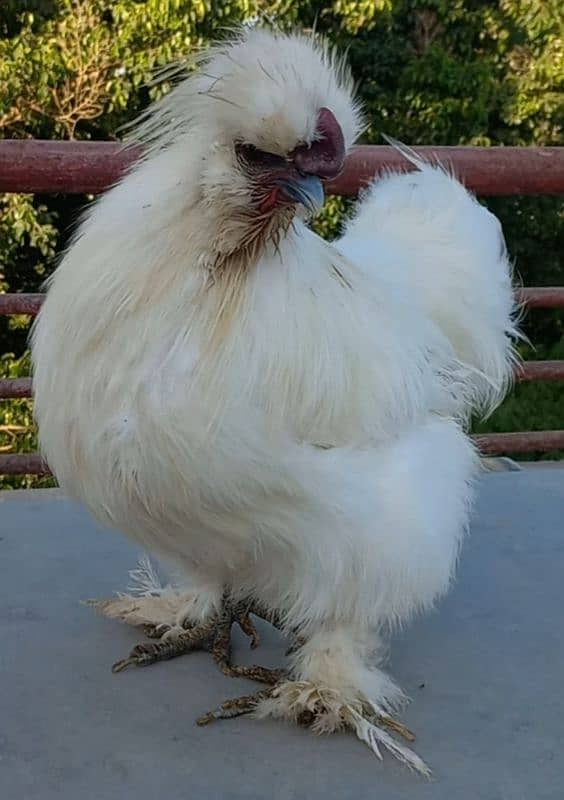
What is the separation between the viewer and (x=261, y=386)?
1.87 m

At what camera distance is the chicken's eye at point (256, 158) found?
184 centimetres

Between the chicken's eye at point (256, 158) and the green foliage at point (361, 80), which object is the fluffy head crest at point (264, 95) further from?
the green foliage at point (361, 80)

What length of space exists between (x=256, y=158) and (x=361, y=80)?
7.49 m

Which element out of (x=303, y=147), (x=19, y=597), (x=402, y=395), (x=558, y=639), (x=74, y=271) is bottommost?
(x=19, y=597)

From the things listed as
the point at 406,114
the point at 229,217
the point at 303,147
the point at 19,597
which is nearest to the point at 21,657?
the point at 19,597

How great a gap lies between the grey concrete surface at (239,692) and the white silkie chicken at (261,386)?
0.35 feet

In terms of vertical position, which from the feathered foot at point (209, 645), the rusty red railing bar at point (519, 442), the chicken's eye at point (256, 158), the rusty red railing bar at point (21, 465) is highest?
the chicken's eye at point (256, 158)

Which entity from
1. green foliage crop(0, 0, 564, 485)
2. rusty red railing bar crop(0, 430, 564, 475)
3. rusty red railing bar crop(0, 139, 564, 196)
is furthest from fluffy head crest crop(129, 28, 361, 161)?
green foliage crop(0, 0, 564, 485)

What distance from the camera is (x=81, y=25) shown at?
702 centimetres

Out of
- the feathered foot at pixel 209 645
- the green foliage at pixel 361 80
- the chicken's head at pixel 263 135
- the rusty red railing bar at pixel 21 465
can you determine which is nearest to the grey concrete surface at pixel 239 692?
the feathered foot at pixel 209 645

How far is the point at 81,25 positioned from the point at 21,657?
18.7ft

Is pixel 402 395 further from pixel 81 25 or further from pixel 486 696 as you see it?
pixel 81 25

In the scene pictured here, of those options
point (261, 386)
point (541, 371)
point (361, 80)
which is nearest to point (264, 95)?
point (261, 386)

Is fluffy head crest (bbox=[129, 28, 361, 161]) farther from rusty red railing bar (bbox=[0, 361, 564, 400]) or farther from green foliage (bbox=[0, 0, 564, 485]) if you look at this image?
green foliage (bbox=[0, 0, 564, 485])
